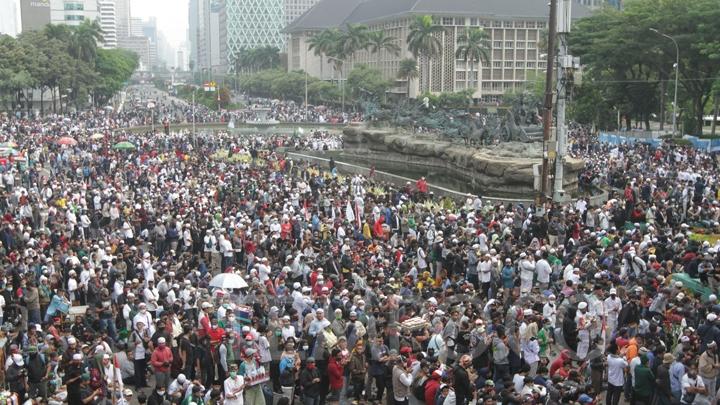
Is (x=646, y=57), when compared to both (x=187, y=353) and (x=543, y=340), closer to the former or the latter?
(x=543, y=340)

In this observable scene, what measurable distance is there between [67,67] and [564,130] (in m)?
63.3

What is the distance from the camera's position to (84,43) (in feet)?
310

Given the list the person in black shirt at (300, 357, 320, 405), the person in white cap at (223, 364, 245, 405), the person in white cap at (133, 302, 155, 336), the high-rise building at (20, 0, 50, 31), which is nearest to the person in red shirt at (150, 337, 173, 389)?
the person in white cap at (133, 302, 155, 336)

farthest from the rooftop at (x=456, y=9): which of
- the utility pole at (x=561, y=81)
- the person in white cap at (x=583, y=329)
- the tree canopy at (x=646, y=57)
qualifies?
the person in white cap at (x=583, y=329)

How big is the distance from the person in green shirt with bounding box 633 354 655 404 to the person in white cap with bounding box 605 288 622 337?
234cm

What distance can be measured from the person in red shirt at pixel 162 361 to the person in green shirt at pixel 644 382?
21.0ft

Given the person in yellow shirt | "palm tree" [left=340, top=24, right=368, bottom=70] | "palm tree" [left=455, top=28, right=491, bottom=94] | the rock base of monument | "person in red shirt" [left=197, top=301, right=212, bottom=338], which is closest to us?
"person in red shirt" [left=197, top=301, right=212, bottom=338]

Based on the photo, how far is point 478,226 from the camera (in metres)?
20.1

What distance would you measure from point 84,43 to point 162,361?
90690 millimetres

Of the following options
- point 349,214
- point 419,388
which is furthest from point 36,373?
point 349,214

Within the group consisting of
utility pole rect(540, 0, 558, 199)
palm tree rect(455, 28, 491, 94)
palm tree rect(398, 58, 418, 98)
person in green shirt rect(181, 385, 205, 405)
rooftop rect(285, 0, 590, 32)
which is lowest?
person in green shirt rect(181, 385, 205, 405)

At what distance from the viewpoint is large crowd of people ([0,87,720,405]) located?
1071 centimetres

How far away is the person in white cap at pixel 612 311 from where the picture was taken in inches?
510

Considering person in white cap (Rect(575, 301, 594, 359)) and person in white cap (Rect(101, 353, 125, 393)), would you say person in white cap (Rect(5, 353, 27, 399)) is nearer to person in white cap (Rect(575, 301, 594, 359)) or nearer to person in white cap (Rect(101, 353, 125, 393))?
person in white cap (Rect(101, 353, 125, 393))
